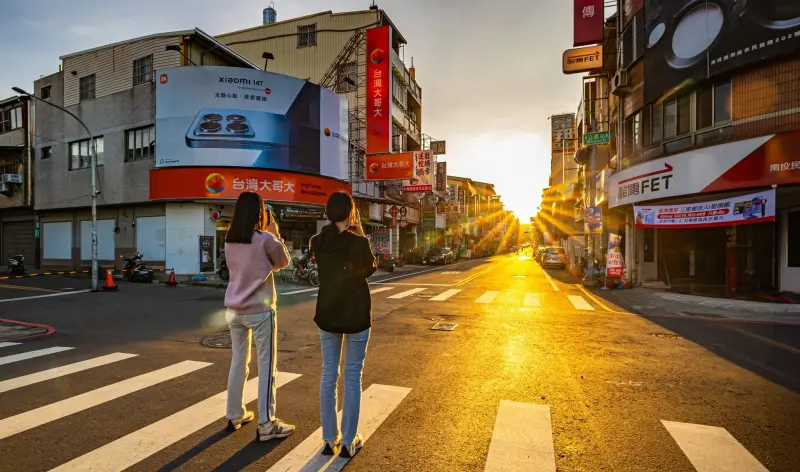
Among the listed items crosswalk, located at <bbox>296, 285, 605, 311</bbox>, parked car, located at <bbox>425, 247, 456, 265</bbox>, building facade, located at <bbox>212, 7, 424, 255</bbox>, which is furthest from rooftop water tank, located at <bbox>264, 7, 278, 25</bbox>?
crosswalk, located at <bbox>296, 285, 605, 311</bbox>

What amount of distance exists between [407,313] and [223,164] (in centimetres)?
1460

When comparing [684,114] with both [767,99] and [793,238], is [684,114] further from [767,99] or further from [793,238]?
[793,238]

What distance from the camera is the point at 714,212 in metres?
13.3

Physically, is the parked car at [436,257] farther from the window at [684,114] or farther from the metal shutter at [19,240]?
the metal shutter at [19,240]

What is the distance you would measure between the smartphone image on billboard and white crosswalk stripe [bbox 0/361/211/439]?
1742 centimetres

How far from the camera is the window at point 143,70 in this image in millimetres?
21938

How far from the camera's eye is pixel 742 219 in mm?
12523

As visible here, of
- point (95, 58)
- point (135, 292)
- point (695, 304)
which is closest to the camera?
point (695, 304)

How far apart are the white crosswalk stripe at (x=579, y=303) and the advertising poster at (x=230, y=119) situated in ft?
51.1

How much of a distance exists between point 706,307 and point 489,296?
606 centimetres

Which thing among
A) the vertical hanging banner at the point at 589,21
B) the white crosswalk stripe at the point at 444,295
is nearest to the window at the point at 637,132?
the vertical hanging banner at the point at 589,21

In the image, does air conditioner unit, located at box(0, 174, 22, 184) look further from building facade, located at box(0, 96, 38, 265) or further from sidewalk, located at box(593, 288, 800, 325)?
sidewalk, located at box(593, 288, 800, 325)

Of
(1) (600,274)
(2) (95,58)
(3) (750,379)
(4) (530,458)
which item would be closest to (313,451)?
(4) (530,458)

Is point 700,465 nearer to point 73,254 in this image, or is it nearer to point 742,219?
point 742,219
